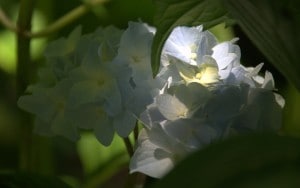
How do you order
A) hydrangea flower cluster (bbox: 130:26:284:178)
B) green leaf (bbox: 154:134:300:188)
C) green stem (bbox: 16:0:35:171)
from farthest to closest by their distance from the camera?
green stem (bbox: 16:0:35:171), hydrangea flower cluster (bbox: 130:26:284:178), green leaf (bbox: 154:134:300:188)

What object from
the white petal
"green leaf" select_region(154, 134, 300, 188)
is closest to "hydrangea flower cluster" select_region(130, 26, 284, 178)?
the white petal

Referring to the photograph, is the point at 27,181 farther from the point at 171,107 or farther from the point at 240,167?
the point at 240,167

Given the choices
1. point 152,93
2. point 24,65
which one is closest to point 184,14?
point 152,93

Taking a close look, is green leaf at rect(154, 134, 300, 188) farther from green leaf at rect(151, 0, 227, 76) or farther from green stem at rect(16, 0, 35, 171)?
green stem at rect(16, 0, 35, 171)

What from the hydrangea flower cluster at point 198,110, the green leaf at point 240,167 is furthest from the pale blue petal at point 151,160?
the green leaf at point 240,167

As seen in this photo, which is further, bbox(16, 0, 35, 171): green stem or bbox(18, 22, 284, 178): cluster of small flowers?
bbox(16, 0, 35, 171): green stem

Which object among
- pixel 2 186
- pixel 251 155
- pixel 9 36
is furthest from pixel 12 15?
pixel 251 155
